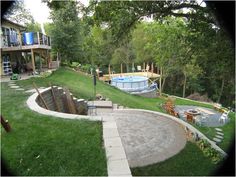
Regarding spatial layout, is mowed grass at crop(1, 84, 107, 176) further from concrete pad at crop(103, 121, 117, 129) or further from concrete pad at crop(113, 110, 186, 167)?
concrete pad at crop(113, 110, 186, 167)

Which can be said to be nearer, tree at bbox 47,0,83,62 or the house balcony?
the house balcony

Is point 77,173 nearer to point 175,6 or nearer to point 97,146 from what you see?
point 97,146

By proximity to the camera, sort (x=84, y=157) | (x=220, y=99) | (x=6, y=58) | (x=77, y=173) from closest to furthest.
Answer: (x=77, y=173), (x=84, y=157), (x=6, y=58), (x=220, y=99)

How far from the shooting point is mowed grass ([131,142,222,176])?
6.73 meters

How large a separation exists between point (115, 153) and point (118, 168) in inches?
23.8

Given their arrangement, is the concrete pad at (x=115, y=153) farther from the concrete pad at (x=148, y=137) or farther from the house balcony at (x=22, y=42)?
the house balcony at (x=22, y=42)

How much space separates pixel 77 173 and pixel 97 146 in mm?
1008

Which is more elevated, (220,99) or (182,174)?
(182,174)

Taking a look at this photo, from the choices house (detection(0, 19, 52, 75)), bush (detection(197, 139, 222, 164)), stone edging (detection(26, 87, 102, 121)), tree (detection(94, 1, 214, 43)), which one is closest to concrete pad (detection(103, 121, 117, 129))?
stone edging (detection(26, 87, 102, 121))

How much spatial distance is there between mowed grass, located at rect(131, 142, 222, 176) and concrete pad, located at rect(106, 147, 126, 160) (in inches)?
74.1

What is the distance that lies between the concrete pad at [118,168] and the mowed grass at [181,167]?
230cm

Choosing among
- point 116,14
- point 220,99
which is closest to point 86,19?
point 116,14

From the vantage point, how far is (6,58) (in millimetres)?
18453

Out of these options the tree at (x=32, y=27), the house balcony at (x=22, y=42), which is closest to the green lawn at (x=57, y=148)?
the house balcony at (x=22, y=42)
